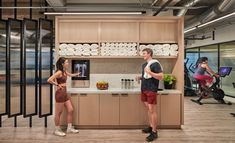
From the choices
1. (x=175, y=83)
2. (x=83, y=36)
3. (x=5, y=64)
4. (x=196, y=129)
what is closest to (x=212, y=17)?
(x=175, y=83)

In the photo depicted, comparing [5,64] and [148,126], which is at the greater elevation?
[5,64]

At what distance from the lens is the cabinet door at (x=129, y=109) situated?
5.84 m

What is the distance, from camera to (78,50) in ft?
19.7

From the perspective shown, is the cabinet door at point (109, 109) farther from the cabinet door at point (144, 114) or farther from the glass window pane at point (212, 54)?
the glass window pane at point (212, 54)

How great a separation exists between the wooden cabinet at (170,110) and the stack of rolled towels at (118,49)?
125cm

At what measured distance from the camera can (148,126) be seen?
5.91 meters

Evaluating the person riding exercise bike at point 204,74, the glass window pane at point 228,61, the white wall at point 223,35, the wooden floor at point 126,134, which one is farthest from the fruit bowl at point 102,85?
the glass window pane at point 228,61

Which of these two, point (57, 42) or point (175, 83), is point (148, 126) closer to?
point (175, 83)

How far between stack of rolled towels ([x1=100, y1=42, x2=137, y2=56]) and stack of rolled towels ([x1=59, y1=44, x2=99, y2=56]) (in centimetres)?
19

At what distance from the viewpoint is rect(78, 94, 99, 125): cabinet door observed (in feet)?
19.1

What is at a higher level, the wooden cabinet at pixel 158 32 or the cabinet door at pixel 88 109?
the wooden cabinet at pixel 158 32

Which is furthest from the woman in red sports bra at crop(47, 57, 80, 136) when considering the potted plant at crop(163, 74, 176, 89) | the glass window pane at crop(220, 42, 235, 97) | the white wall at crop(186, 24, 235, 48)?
the glass window pane at crop(220, 42, 235, 97)

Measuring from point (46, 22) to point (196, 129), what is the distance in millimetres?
4270

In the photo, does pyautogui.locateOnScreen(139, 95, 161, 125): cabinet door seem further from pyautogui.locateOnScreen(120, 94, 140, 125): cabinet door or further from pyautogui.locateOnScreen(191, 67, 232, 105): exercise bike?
pyautogui.locateOnScreen(191, 67, 232, 105): exercise bike
